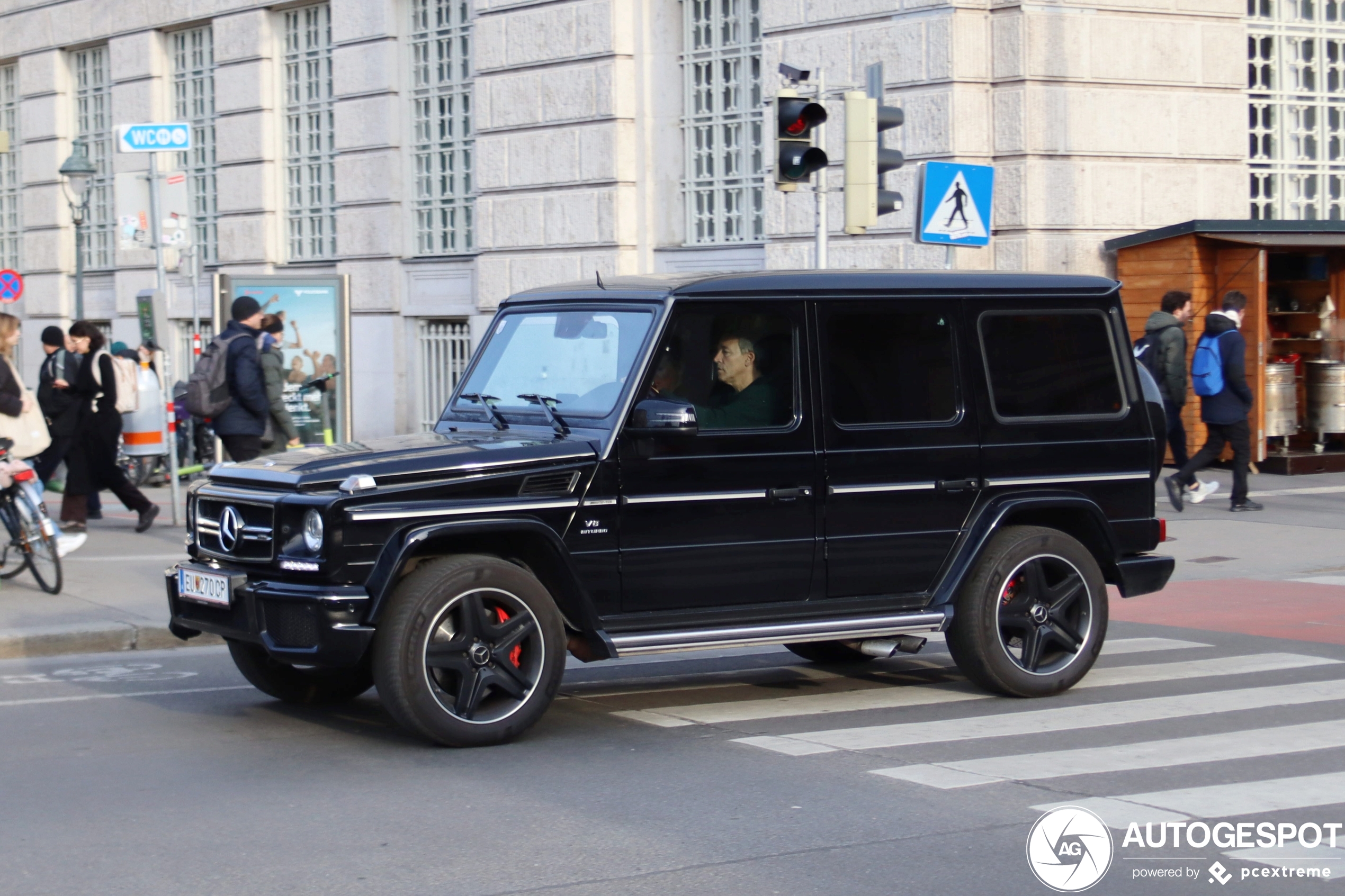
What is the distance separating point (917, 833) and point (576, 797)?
1.24 metres

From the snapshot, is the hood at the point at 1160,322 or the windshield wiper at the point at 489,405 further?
the hood at the point at 1160,322

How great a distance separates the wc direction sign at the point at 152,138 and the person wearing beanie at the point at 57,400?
6.17ft

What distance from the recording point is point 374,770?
6.52 metres

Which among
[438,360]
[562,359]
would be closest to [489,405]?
[562,359]

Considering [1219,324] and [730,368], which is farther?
[1219,324]

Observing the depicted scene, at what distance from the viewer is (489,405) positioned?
25.4 feet

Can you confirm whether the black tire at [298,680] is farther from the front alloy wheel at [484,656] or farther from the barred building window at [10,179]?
the barred building window at [10,179]

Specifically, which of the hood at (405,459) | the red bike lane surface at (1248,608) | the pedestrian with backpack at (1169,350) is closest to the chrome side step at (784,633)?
the hood at (405,459)

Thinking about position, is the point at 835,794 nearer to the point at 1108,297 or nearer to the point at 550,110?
the point at 1108,297

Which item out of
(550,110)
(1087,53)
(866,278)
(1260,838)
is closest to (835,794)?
(1260,838)

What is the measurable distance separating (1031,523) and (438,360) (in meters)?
16.2

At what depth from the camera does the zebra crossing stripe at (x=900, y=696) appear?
298 inches

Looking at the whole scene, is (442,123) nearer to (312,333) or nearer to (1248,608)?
(312,333)

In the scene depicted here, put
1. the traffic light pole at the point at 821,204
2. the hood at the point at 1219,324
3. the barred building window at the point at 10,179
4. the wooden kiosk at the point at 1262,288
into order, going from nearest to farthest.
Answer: the traffic light pole at the point at 821,204 < the hood at the point at 1219,324 < the wooden kiosk at the point at 1262,288 < the barred building window at the point at 10,179
